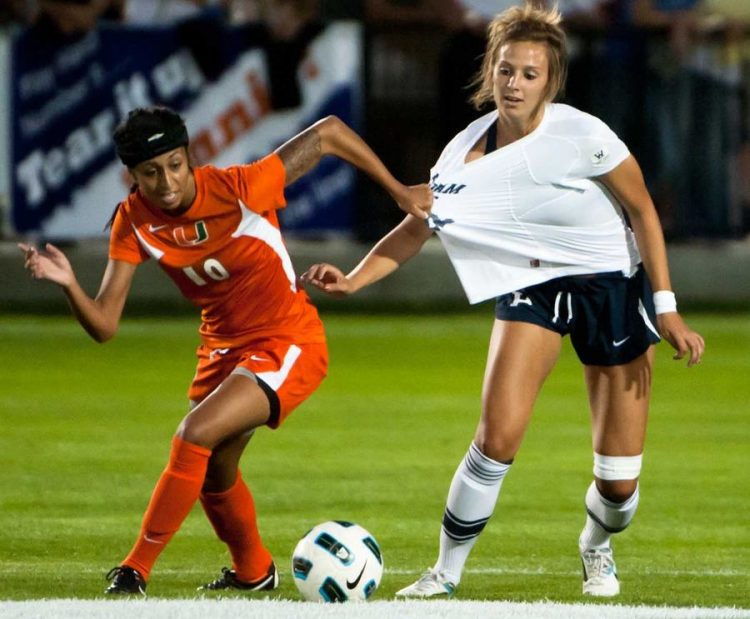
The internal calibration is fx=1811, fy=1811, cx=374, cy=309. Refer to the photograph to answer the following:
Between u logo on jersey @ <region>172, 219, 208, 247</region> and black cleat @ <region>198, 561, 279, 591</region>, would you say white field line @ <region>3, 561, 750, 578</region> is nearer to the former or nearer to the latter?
black cleat @ <region>198, 561, 279, 591</region>

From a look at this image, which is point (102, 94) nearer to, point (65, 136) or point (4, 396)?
point (65, 136)

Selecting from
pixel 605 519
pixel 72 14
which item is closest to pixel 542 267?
pixel 605 519

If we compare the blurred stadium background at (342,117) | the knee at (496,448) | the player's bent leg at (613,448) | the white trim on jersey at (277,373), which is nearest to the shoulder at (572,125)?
the player's bent leg at (613,448)

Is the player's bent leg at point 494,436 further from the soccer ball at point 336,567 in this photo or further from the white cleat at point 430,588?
the soccer ball at point 336,567

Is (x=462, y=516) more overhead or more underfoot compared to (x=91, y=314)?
more underfoot

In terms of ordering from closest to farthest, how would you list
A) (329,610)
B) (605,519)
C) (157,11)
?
1. (329,610)
2. (605,519)
3. (157,11)

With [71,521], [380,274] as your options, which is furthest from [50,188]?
[380,274]

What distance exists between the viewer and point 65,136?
1941 centimetres

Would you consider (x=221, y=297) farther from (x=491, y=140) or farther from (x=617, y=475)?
(x=617, y=475)

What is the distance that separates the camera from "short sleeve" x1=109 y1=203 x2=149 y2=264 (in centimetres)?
638

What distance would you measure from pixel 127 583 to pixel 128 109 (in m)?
13.5

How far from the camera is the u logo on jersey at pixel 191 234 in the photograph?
6.35m

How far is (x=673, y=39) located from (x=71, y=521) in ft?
45.8

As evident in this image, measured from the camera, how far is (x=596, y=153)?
20.8 feet
